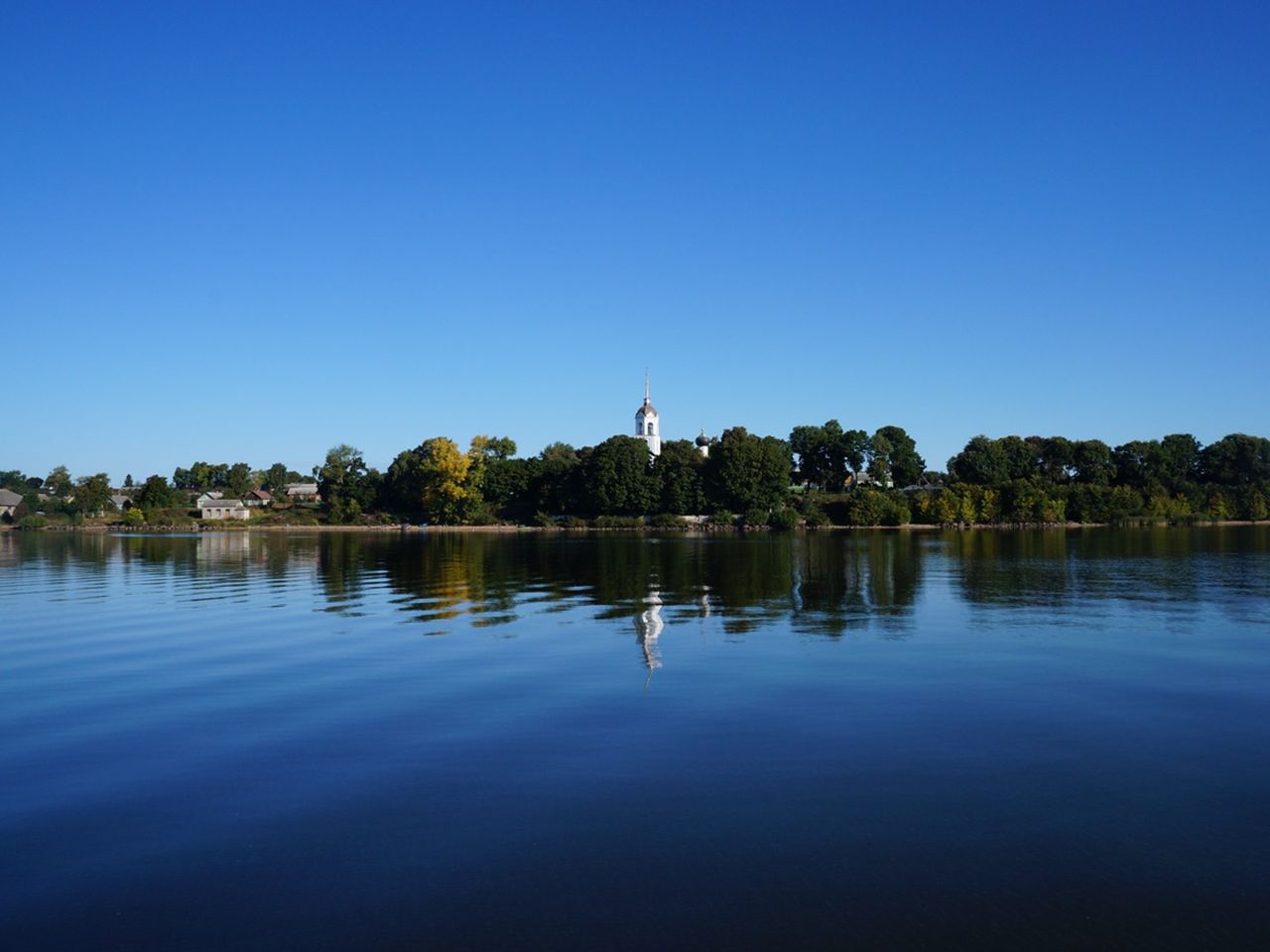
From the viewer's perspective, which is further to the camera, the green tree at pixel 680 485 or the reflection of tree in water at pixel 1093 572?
the green tree at pixel 680 485

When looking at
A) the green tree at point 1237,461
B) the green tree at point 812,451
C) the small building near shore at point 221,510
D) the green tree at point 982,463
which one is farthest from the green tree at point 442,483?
the green tree at point 1237,461

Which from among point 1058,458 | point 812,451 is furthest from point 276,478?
point 1058,458

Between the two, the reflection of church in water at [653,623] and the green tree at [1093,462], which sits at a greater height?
the green tree at [1093,462]

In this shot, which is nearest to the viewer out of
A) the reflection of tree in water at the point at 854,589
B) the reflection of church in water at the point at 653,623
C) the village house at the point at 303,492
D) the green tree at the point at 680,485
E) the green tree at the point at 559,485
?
the reflection of church in water at the point at 653,623

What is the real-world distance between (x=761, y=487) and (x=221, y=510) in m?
82.9

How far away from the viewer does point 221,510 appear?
465 feet

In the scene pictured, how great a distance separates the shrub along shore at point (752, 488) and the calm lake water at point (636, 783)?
9089 cm

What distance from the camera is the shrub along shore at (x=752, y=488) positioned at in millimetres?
115562

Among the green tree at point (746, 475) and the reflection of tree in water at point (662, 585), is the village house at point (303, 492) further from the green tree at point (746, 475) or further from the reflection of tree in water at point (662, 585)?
the reflection of tree in water at point (662, 585)

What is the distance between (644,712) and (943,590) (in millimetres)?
21594

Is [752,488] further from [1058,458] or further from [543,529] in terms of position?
[1058,458]

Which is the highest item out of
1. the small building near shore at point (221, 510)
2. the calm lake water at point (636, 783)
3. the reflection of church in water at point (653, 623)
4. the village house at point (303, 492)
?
the village house at point (303, 492)

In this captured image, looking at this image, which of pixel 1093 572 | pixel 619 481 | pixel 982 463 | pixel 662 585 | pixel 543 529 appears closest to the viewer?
pixel 662 585

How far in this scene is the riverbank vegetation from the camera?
380 ft
